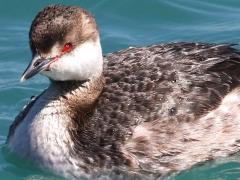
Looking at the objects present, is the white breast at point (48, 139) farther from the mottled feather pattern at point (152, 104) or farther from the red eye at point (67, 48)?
the red eye at point (67, 48)

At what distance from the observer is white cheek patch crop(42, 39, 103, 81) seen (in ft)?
28.8

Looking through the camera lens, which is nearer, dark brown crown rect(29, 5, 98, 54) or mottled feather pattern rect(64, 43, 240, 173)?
dark brown crown rect(29, 5, 98, 54)

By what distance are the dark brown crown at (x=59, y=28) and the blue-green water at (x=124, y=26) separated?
2.61m

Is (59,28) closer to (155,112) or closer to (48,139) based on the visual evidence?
(48,139)

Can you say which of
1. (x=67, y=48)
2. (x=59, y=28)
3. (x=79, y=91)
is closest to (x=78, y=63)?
(x=67, y=48)

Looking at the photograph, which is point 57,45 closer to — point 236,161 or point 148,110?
point 148,110

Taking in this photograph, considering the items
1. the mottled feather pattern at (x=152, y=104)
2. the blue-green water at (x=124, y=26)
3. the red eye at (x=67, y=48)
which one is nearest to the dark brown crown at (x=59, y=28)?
the red eye at (x=67, y=48)

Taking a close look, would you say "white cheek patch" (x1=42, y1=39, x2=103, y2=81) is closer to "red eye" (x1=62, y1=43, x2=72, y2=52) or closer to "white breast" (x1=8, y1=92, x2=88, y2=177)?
"red eye" (x1=62, y1=43, x2=72, y2=52)

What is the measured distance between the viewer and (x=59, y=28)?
8766 mm

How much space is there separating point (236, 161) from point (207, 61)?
46.6 inches

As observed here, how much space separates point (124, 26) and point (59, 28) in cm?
500

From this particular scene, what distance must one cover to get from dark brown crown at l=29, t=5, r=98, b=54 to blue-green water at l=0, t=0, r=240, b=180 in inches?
103

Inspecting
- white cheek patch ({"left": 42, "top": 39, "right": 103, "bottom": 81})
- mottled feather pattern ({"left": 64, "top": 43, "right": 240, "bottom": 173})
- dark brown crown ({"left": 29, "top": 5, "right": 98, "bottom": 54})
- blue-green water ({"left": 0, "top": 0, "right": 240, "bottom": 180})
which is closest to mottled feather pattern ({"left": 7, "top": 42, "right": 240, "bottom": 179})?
mottled feather pattern ({"left": 64, "top": 43, "right": 240, "bottom": 173})

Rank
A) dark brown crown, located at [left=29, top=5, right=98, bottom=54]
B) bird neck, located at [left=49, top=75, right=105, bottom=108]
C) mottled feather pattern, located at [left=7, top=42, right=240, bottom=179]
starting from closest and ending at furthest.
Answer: dark brown crown, located at [left=29, top=5, right=98, bottom=54], mottled feather pattern, located at [left=7, top=42, right=240, bottom=179], bird neck, located at [left=49, top=75, right=105, bottom=108]
